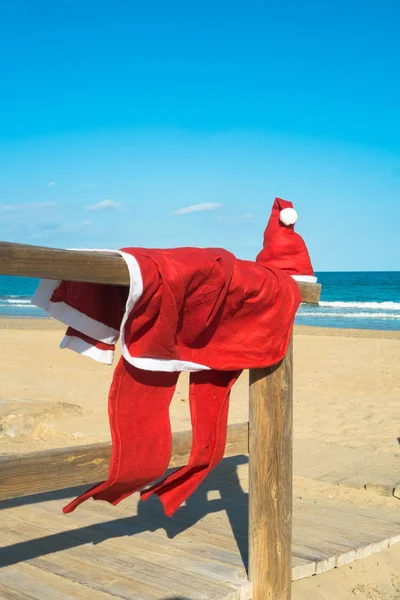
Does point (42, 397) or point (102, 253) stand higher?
point (102, 253)

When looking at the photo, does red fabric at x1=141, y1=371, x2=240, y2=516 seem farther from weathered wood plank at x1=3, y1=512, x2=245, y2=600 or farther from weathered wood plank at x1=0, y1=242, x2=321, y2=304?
weathered wood plank at x1=0, y1=242, x2=321, y2=304

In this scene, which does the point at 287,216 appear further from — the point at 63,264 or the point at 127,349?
the point at 63,264

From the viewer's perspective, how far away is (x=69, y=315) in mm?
3021

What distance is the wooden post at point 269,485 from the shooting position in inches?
140

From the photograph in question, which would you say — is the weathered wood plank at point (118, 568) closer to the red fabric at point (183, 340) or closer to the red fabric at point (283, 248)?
the red fabric at point (183, 340)

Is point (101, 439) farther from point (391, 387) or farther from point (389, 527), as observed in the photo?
point (391, 387)

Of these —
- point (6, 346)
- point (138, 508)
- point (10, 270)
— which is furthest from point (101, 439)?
point (6, 346)

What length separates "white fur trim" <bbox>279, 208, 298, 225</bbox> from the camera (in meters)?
3.75

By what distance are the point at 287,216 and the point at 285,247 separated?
16 centimetres

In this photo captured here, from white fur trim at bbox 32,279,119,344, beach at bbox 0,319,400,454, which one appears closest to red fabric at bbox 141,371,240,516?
white fur trim at bbox 32,279,119,344

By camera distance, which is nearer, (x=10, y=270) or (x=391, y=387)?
(x=10, y=270)

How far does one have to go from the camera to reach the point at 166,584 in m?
3.59

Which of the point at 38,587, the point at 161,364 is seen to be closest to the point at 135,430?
the point at 161,364

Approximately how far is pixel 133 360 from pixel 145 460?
1.54 ft
